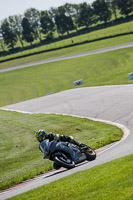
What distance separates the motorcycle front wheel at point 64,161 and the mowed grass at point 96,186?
3.66ft

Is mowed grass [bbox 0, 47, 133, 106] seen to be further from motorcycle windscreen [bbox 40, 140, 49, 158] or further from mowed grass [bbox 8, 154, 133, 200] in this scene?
mowed grass [bbox 8, 154, 133, 200]

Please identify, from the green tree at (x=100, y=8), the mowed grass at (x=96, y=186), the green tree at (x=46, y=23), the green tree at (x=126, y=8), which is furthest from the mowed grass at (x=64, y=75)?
the green tree at (x=46, y=23)

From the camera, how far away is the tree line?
13112 cm

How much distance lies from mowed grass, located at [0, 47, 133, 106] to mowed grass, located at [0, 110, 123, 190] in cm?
1886

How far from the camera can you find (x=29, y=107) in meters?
33.7

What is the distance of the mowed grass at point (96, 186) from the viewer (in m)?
8.31

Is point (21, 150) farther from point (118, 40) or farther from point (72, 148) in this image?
point (118, 40)

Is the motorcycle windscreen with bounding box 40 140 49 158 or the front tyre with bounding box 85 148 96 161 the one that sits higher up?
the motorcycle windscreen with bounding box 40 140 49 158

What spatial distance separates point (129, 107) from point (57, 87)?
24.7m

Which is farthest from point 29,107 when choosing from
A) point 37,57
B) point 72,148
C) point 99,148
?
point 37,57

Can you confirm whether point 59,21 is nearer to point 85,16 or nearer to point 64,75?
point 85,16

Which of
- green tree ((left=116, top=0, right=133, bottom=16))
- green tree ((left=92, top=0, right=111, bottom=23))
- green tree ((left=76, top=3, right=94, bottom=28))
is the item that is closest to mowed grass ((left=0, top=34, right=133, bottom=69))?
green tree ((left=116, top=0, right=133, bottom=16))

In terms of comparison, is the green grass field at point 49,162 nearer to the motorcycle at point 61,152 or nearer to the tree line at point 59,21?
the motorcycle at point 61,152

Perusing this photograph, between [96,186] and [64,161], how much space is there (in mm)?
3229
